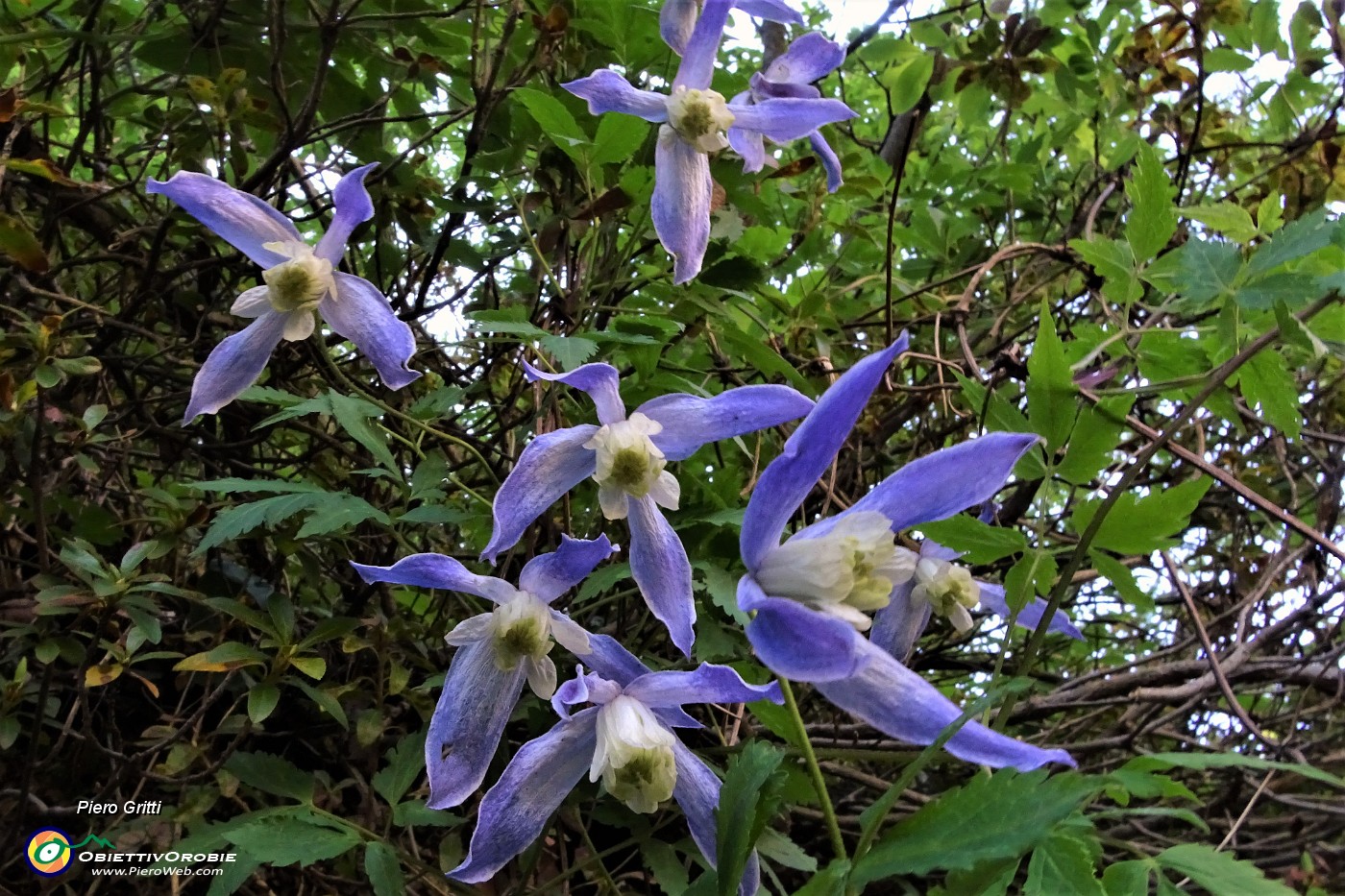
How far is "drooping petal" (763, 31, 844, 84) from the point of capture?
92cm

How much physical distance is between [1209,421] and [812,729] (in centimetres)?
130

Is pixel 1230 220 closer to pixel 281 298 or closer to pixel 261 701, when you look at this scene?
pixel 281 298

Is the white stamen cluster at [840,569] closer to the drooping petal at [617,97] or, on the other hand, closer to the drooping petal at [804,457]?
the drooping petal at [804,457]

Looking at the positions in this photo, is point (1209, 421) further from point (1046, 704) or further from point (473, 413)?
point (473, 413)

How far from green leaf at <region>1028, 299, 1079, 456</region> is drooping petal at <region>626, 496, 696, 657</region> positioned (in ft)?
1.09

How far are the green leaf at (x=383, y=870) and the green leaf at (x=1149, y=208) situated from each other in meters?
0.96

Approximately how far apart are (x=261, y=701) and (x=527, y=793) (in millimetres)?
384

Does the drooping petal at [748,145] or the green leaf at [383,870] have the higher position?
the drooping petal at [748,145]

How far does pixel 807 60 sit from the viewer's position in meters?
0.93

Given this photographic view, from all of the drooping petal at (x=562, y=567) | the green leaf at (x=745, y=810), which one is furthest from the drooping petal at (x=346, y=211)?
the green leaf at (x=745, y=810)

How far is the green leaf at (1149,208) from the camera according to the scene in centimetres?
85

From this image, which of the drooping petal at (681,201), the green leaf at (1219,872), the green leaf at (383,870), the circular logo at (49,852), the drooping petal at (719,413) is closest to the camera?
the green leaf at (1219,872)

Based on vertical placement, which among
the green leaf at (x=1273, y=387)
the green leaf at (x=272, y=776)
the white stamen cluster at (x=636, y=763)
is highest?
the green leaf at (x=1273, y=387)

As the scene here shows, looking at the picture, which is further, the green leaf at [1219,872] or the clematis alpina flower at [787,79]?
the clematis alpina flower at [787,79]
